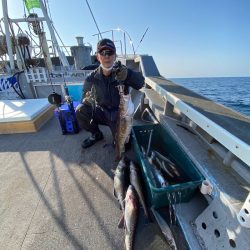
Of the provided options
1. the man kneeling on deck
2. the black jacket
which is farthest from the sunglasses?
the black jacket

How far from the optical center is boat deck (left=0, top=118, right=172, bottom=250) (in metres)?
1.44

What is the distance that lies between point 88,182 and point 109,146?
789 mm

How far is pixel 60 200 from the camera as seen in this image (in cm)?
181

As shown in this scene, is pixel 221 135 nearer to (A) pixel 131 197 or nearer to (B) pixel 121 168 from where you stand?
(A) pixel 131 197

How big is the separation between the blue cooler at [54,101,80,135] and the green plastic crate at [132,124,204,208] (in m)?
1.32

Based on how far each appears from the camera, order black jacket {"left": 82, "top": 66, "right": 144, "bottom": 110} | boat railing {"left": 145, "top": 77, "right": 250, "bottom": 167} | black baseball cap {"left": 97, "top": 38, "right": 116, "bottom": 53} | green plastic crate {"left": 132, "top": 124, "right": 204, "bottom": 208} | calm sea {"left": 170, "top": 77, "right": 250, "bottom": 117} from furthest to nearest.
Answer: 1. calm sea {"left": 170, "top": 77, "right": 250, "bottom": 117}
2. black jacket {"left": 82, "top": 66, "right": 144, "bottom": 110}
3. black baseball cap {"left": 97, "top": 38, "right": 116, "bottom": 53}
4. green plastic crate {"left": 132, "top": 124, "right": 204, "bottom": 208}
5. boat railing {"left": 145, "top": 77, "right": 250, "bottom": 167}

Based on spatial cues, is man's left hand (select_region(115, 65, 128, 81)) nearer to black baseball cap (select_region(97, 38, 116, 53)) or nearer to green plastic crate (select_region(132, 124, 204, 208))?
black baseball cap (select_region(97, 38, 116, 53))

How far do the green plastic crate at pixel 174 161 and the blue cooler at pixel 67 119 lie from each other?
132cm

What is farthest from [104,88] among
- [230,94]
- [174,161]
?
→ [230,94]

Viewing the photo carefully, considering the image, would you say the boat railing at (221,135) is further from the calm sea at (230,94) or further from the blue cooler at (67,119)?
the blue cooler at (67,119)

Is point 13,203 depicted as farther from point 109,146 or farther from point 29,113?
point 29,113

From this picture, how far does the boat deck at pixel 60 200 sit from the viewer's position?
1.44 metres

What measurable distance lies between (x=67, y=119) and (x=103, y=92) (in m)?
1.07

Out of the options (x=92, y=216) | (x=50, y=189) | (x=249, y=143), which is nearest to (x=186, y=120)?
(x=249, y=143)
